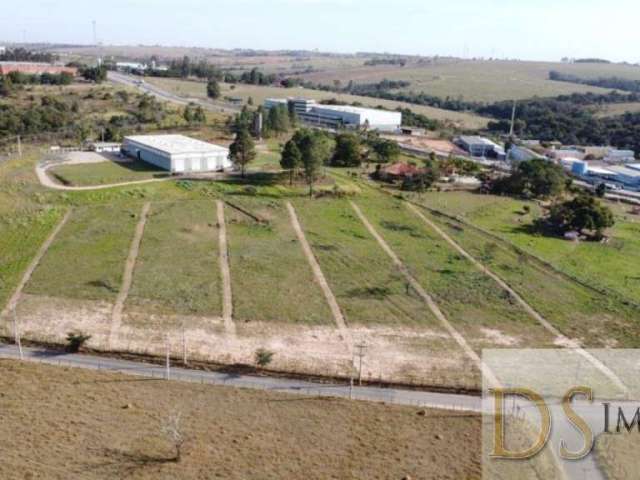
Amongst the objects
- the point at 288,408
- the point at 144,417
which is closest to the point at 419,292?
the point at 288,408

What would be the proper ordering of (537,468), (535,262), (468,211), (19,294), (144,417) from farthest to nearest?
(468,211), (535,262), (19,294), (144,417), (537,468)

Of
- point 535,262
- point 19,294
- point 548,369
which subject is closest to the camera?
point 548,369

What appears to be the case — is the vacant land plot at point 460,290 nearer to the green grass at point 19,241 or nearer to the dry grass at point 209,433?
the dry grass at point 209,433

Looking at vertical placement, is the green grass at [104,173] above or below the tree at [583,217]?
above

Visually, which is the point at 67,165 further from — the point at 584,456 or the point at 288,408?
the point at 584,456

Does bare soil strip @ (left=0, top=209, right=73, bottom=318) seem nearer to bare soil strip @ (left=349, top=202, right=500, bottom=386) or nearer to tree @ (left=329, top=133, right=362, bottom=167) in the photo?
bare soil strip @ (left=349, top=202, right=500, bottom=386)

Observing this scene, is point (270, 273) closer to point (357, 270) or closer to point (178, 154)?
point (357, 270)

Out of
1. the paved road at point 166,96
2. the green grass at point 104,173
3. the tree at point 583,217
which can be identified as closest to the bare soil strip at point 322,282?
the green grass at point 104,173

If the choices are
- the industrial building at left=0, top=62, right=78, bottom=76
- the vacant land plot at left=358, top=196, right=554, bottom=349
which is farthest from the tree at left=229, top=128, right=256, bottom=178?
the industrial building at left=0, top=62, right=78, bottom=76
